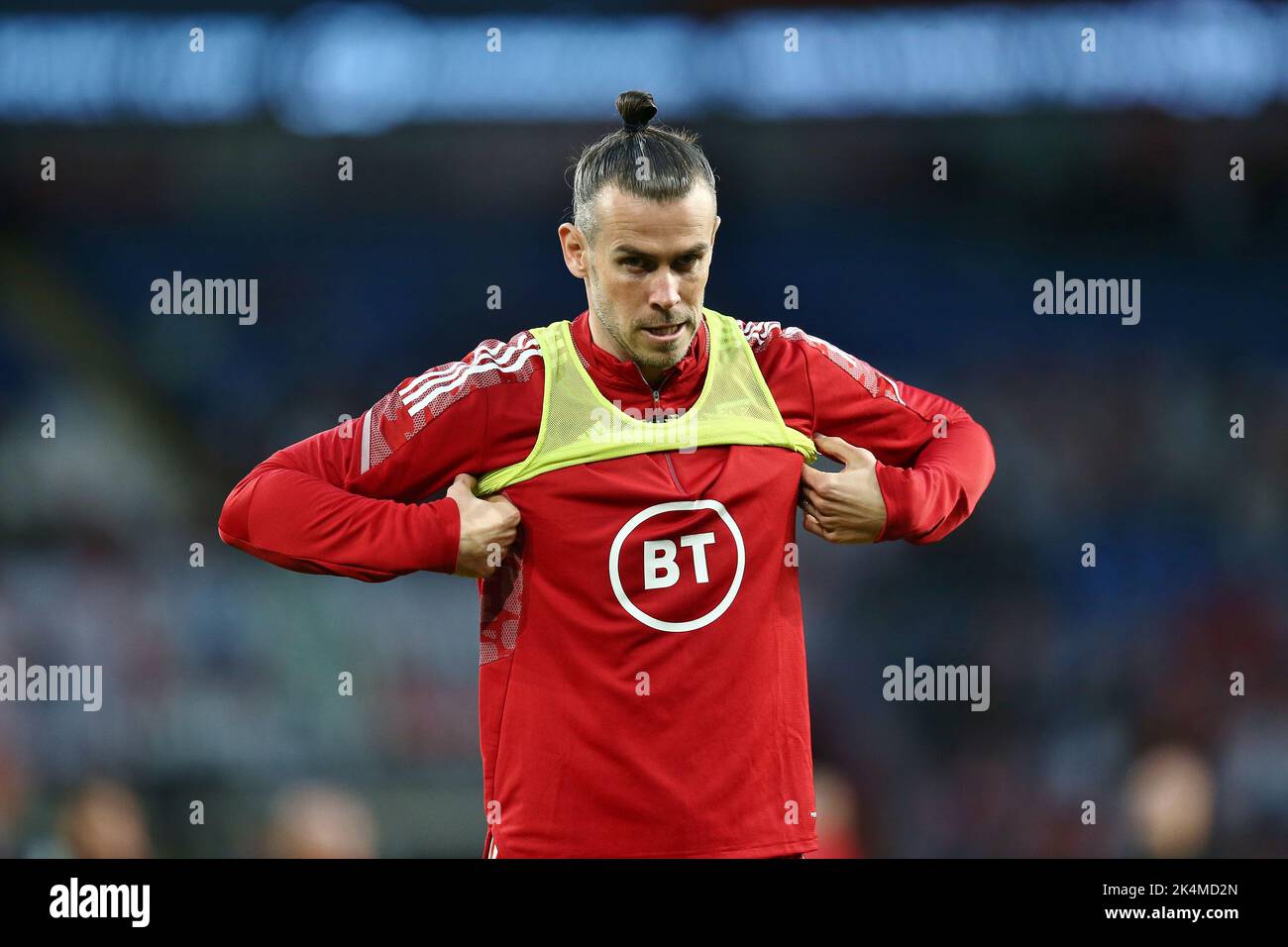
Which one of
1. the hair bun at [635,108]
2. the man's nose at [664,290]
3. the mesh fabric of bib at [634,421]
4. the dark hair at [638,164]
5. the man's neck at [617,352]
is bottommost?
the mesh fabric of bib at [634,421]

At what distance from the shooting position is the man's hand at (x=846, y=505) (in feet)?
7.39

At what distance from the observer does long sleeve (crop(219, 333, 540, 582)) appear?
A: 2.14 metres

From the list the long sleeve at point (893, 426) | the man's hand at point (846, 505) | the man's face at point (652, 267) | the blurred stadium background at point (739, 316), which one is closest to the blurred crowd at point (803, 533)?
the blurred stadium background at point (739, 316)

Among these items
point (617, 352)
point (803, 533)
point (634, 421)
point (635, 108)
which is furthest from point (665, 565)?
point (803, 533)

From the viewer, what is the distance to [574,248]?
236 centimetres

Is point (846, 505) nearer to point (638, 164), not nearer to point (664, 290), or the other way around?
point (664, 290)

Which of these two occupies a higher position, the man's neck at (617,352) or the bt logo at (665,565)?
the man's neck at (617,352)

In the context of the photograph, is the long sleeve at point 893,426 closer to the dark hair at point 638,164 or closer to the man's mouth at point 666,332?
the man's mouth at point 666,332

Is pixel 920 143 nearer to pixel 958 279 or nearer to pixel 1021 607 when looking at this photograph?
pixel 958 279

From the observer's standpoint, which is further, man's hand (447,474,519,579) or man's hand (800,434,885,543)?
man's hand (800,434,885,543)

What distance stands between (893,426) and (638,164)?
656mm

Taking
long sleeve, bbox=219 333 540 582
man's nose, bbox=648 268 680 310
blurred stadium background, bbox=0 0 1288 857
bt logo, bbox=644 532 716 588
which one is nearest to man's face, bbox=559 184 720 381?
man's nose, bbox=648 268 680 310

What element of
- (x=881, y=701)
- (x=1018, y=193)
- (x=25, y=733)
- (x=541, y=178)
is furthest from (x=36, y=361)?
(x=1018, y=193)

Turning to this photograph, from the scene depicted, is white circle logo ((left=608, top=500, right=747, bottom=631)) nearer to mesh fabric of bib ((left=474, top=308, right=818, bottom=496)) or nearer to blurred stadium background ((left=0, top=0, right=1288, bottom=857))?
mesh fabric of bib ((left=474, top=308, right=818, bottom=496))
